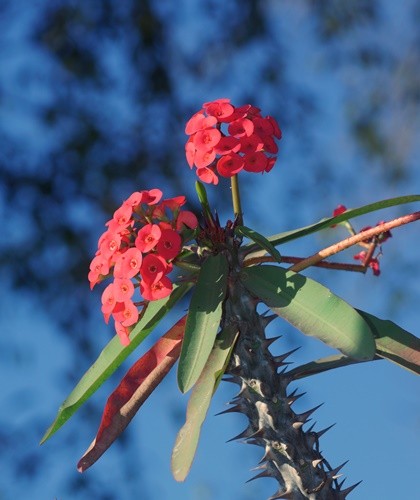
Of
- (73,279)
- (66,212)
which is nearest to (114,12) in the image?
(66,212)

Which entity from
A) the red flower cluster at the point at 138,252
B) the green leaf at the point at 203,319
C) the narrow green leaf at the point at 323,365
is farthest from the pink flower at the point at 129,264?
the narrow green leaf at the point at 323,365

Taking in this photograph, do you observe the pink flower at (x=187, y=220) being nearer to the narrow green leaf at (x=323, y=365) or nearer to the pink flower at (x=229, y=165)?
the pink flower at (x=229, y=165)

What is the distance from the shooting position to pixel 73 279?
644cm

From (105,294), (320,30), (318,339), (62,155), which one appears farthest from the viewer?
(320,30)

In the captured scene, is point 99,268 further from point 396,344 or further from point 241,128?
point 396,344

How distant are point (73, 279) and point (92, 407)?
33.5 inches

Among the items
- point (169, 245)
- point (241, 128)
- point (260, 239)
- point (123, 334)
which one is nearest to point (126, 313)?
point (123, 334)

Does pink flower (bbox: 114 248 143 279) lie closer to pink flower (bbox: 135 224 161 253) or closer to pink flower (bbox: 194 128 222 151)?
pink flower (bbox: 135 224 161 253)

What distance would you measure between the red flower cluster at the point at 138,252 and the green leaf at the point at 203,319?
5cm

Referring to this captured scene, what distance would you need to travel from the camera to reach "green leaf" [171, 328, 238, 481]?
4.95 ft

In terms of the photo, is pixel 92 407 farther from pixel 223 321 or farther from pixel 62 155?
pixel 223 321

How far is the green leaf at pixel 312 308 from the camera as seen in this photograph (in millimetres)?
1436

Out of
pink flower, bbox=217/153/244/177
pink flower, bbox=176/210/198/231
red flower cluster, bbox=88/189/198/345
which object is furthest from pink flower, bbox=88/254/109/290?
pink flower, bbox=217/153/244/177

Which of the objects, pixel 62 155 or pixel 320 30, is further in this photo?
pixel 320 30
